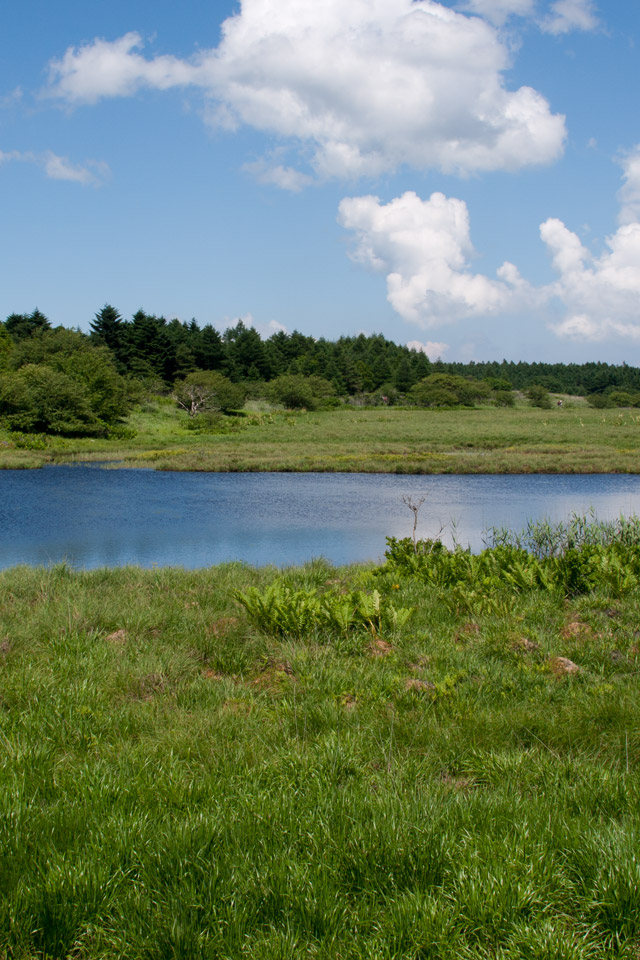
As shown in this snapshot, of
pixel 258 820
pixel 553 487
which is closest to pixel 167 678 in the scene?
pixel 258 820

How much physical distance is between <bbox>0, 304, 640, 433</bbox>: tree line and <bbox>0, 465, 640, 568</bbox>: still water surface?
15.0 m

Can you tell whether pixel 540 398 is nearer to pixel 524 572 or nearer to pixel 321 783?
pixel 524 572

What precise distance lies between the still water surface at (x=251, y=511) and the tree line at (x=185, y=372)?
590 inches

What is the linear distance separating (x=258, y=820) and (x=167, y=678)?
250 cm

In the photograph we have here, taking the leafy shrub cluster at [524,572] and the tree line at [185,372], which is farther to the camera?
the tree line at [185,372]

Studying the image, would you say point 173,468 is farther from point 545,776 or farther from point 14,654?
point 545,776

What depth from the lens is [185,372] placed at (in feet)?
263

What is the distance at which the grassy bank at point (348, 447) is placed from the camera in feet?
123

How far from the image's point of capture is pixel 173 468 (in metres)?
36.7

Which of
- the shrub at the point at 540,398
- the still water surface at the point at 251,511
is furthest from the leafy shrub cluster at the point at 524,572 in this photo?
the shrub at the point at 540,398

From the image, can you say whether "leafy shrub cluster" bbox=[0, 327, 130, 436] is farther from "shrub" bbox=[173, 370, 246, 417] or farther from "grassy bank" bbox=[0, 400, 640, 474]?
"shrub" bbox=[173, 370, 246, 417]

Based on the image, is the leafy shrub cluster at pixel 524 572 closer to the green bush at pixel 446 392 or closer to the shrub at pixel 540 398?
the green bush at pixel 446 392

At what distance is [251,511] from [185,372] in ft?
198

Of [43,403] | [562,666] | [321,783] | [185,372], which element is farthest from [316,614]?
[185,372]
